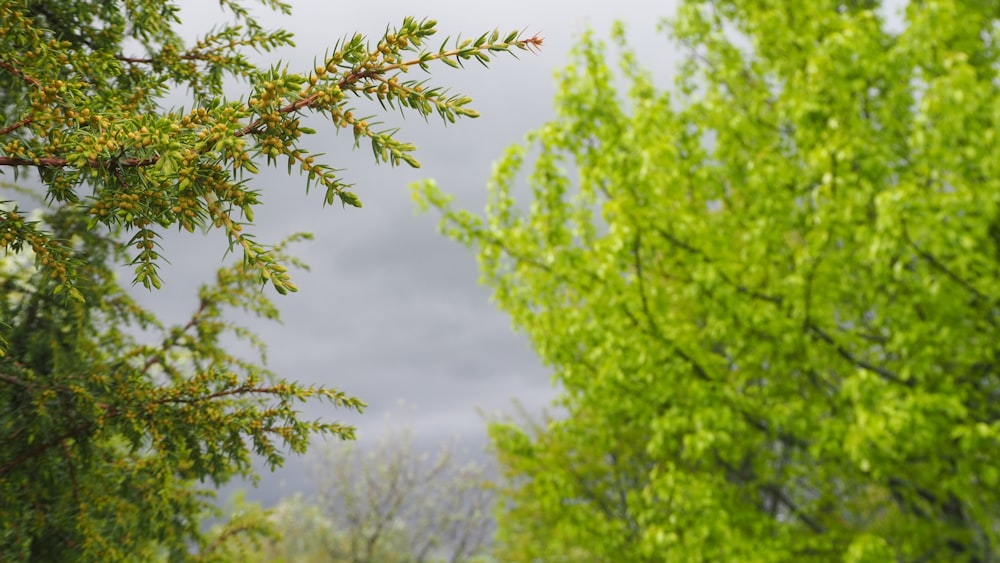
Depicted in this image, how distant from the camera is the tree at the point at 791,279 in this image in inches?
258

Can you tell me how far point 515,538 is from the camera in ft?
47.1

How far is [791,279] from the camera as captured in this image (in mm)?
6844

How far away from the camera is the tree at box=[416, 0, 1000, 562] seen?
6559 millimetres

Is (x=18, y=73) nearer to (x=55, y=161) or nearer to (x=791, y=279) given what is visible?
Answer: (x=55, y=161)

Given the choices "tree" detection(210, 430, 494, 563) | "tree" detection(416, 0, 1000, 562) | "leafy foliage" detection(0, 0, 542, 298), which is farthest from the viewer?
"tree" detection(210, 430, 494, 563)

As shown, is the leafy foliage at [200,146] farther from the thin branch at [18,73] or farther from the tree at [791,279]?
the tree at [791,279]

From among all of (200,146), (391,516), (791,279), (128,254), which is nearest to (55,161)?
(200,146)

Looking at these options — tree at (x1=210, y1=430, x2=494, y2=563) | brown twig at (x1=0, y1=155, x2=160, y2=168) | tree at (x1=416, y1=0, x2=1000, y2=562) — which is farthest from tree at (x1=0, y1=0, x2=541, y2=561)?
tree at (x1=210, y1=430, x2=494, y2=563)

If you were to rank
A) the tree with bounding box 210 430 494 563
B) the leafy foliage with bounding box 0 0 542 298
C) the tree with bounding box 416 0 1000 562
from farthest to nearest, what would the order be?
the tree with bounding box 210 430 494 563 < the tree with bounding box 416 0 1000 562 < the leafy foliage with bounding box 0 0 542 298

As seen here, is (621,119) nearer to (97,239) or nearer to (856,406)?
(856,406)

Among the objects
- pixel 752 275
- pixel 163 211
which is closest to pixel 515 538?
pixel 752 275

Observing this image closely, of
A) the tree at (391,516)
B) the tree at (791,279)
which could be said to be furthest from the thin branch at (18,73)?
the tree at (391,516)

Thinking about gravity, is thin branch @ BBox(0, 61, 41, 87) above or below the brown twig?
above

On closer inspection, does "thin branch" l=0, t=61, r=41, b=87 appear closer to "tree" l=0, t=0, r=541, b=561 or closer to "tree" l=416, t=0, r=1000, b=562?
"tree" l=0, t=0, r=541, b=561
